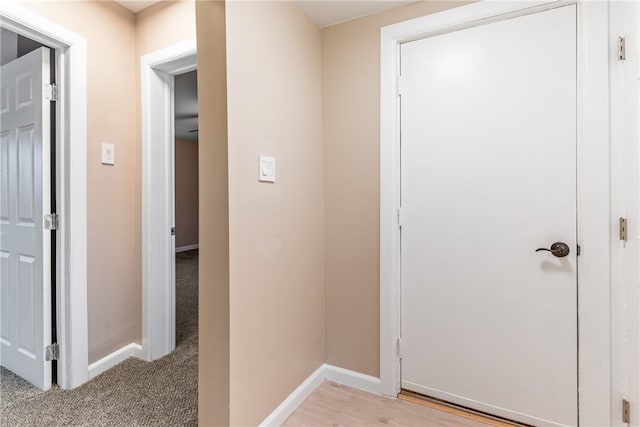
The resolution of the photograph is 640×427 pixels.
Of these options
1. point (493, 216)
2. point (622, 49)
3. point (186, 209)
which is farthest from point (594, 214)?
point (186, 209)

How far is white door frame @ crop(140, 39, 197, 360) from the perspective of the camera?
216 cm

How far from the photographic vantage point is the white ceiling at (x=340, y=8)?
1765 millimetres

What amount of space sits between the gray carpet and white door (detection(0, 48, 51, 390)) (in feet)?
0.45

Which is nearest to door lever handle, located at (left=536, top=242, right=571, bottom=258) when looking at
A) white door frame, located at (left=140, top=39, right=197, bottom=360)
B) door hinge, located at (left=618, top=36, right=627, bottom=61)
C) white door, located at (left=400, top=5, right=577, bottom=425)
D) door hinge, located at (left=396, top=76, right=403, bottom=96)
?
white door, located at (left=400, top=5, right=577, bottom=425)

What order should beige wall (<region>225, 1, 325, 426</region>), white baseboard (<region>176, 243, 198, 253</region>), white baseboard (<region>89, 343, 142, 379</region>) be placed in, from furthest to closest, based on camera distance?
white baseboard (<region>176, 243, 198, 253</region>) → white baseboard (<region>89, 343, 142, 379</region>) → beige wall (<region>225, 1, 325, 426</region>)

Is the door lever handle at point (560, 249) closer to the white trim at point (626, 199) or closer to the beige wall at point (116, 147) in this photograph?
the white trim at point (626, 199)

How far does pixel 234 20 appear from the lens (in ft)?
4.33

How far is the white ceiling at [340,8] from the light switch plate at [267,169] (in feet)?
3.11

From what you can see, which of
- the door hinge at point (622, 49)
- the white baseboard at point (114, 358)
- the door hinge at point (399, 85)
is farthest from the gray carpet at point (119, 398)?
the door hinge at point (622, 49)

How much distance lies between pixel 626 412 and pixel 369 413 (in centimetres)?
112

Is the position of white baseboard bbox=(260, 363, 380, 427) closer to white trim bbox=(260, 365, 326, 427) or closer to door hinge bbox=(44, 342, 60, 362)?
white trim bbox=(260, 365, 326, 427)

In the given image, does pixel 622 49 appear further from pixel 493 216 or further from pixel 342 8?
pixel 342 8

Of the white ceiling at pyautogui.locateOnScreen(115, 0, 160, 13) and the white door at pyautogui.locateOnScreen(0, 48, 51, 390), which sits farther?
the white ceiling at pyautogui.locateOnScreen(115, 0, 160, 13)

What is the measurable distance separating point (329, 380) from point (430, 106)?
1773 millimetres
